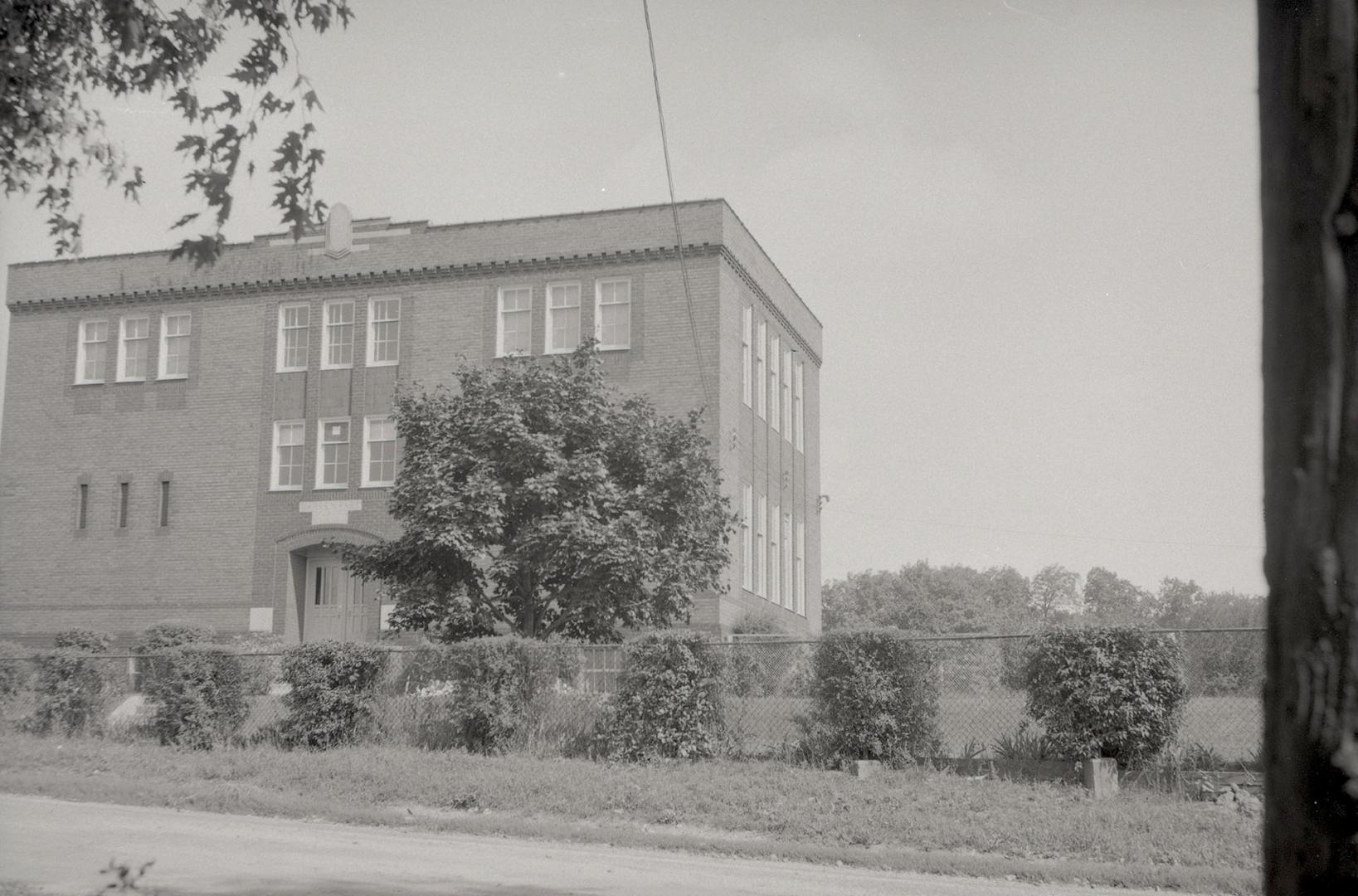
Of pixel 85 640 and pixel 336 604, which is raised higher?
pixel 336 604

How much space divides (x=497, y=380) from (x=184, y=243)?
52.3 ft

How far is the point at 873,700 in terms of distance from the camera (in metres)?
14.8

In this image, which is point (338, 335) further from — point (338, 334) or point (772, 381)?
point (772, 381)

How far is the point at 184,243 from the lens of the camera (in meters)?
7.09

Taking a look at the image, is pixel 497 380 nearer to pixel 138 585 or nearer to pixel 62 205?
pixel 62 205

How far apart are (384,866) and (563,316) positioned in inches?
944

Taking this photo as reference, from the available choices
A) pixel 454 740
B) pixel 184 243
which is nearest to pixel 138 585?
pixel 454 740

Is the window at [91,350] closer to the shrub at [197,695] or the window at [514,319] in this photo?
the window at [514,319]

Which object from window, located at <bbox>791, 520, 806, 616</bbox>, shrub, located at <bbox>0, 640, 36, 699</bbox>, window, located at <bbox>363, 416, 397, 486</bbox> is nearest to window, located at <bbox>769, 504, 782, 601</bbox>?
window, located at <bbox>791, 520, 806, 616</bbox>

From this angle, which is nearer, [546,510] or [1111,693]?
[1111,693]

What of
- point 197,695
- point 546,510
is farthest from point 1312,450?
point 546,510

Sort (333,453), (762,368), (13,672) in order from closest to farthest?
(13,672)
(333,453)
(762,368)

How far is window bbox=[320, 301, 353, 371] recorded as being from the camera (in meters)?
35.0

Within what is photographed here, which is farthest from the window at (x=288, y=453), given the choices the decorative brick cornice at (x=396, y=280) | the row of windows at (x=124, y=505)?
the decorative brick cornice at (x=396, y=280)
